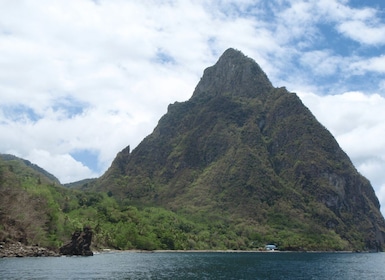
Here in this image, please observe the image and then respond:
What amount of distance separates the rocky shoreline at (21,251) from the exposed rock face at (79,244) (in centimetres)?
617

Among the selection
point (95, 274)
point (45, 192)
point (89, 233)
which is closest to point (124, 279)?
point (95, 274)

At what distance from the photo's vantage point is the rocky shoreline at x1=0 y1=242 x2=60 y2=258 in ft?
466

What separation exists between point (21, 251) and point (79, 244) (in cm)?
2720

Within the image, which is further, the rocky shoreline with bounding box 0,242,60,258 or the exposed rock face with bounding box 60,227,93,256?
the exposed rock face with bounding box 60,227,93,256

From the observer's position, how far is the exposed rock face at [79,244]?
167750 millimetres

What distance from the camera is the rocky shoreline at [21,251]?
14212 cm

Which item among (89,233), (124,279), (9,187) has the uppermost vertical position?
(9,187)

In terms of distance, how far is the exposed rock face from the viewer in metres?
168

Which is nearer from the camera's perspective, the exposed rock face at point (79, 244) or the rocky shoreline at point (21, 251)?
Result: the rocky shoreline at point (21, 251)

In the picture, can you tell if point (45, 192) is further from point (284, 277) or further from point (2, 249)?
point (284, 277)

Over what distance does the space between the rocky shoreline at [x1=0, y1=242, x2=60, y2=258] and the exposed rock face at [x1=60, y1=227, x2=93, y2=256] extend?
20.3 ft

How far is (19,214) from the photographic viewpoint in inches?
6225

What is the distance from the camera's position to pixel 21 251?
5763 inches

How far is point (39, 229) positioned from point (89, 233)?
17.9m
